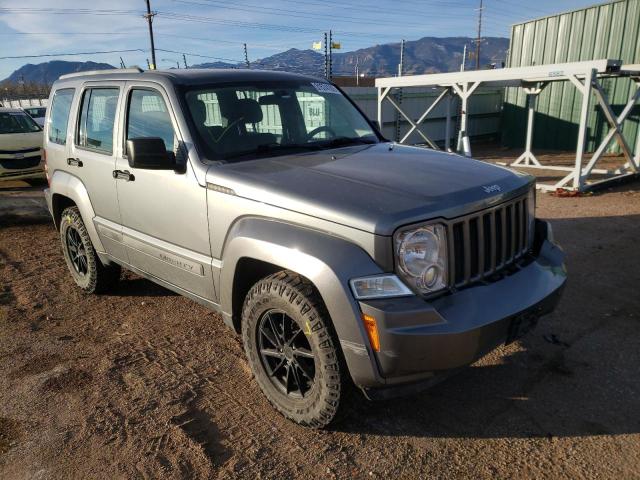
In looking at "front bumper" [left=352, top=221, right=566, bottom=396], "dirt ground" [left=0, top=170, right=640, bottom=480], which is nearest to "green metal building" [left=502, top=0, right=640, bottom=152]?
"dirt ground" [left=0, top=170, right=640, bottom=480]

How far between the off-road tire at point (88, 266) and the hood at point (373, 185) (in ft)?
7.09

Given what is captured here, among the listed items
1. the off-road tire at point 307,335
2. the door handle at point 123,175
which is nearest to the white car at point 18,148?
the door handle at point 123,175

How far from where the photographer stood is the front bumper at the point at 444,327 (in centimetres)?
218

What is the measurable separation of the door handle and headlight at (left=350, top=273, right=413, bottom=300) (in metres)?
2.14

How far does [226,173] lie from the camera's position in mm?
2904

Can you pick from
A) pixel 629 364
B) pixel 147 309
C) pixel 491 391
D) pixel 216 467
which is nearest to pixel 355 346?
pixel 216 467

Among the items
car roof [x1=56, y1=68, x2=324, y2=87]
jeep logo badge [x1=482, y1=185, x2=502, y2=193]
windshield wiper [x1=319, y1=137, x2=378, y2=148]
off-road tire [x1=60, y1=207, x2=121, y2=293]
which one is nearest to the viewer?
jeep logo badge [x1=482, y1=185, x2=502, y2=193]

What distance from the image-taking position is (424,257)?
235 cm

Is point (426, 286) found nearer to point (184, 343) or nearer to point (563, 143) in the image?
point (184, 343)

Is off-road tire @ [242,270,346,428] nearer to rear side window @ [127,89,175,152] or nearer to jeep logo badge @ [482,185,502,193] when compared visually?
jeep logo badge @ [482,185,502,193]

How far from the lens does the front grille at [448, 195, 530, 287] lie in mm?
2480

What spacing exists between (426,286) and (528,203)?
1175 millimetres

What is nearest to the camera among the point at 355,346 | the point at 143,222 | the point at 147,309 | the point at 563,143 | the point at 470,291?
the point at 355,346

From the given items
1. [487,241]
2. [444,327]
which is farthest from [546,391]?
[444,327]
